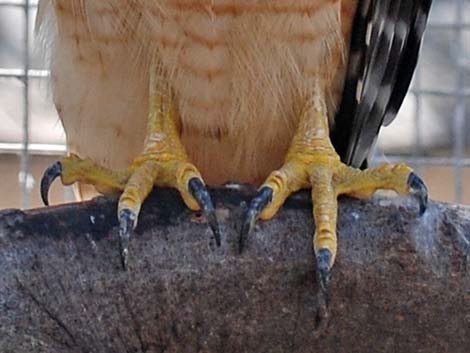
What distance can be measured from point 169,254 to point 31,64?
145 centimetres

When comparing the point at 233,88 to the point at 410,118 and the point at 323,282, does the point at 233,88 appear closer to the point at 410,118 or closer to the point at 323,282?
the point at 323,282

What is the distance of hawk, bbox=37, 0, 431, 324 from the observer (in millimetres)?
2066

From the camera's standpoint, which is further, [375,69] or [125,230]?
[375,69]

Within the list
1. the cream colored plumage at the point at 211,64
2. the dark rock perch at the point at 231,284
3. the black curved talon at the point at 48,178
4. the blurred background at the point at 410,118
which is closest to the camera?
the dark rock perch at the point at 231,284

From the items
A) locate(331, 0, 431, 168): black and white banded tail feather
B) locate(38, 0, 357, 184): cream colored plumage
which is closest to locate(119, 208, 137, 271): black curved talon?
locate(38, 0, 357, 184): cream colored plumage

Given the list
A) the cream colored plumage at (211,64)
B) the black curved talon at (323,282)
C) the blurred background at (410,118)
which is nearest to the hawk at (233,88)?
the cream colored plumage at (211,64)

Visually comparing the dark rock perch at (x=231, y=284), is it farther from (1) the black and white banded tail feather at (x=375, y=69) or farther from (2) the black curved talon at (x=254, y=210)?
(1) the black and white banded tail feather at (x=375, y=69)

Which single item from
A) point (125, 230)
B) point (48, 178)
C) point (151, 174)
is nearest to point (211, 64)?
point (151, 174)

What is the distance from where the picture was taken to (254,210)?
185 cm

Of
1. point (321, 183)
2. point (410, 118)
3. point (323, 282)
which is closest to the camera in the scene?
point (323, 282)

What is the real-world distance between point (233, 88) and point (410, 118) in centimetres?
197

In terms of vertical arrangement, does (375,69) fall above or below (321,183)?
above

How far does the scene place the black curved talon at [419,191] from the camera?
1867 millimetres

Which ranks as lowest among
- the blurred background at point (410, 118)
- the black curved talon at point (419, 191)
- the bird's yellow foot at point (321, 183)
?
the blurred background at point (410, 118)
